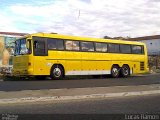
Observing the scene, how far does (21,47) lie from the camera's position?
25906mm

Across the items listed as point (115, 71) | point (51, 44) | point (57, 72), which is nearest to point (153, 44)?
point (115, 71)

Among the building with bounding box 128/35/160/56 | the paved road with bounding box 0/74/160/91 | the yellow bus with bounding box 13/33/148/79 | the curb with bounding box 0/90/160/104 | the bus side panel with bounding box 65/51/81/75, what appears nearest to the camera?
Answer: the curb with bounding box 0/90/160/104

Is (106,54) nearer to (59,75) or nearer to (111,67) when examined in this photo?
(111,67)


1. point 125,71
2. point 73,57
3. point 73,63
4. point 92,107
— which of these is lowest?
Result: point 92,107

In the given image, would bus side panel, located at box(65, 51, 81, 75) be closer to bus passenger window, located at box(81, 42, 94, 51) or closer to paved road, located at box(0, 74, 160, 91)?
bus passenger window, located at box(81, 42, 94, 51)

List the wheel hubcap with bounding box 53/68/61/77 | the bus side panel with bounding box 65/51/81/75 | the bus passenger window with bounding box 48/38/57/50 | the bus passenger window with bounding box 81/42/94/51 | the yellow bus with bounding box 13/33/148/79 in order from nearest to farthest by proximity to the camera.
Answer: the yellow bus with bounding box 13/33/148/79
the bus passenger window with bounding box 48/38/57/50
the wheel hubcap with bounding box 53/68/61/77
the bus side panel with bounding box 65/51/81/75
the bus passenger window with bounding box 81/42/94/51

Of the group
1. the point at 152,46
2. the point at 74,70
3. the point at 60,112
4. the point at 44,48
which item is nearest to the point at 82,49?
the point at 74,70

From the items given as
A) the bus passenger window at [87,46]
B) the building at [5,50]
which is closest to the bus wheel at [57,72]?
the bus passenger window at [87,46]

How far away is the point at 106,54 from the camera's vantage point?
1174 inches

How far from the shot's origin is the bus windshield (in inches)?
997

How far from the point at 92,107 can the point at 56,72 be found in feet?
42.9

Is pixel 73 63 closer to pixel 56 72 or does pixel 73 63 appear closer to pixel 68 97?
pixel 56 72

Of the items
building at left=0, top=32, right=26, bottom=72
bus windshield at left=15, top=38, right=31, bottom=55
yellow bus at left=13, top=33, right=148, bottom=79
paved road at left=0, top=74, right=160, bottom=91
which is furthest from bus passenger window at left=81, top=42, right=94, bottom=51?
building at left=0, top=32, right=26, bottom=72

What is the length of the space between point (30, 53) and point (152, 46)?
2813 inches
